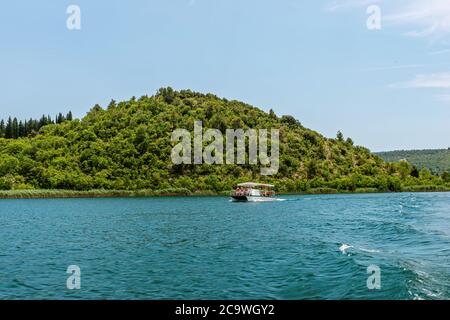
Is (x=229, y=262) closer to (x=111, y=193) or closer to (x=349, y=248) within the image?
(x=349, y=248)

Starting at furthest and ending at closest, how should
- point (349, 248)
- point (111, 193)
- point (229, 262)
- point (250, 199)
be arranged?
point (111, 193), point (250, 199), point (349, 248), point (229, 262)

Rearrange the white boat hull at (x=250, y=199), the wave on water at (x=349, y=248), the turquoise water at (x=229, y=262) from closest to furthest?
the turquoise water at (x=229, y=262) < the wave on water at (x=349, y=248) < the white boat hull at (x=250, y=199)

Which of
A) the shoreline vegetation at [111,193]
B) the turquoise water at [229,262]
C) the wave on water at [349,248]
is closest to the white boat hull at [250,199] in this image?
the shoreline vegetation at [111,193]

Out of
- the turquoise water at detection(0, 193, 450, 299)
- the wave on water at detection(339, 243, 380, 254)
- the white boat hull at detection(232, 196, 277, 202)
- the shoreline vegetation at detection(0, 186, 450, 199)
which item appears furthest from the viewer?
the shoreline vegetation at detection(0, 186, 450, 199)

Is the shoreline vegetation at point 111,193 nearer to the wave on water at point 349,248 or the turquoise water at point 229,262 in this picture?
the turquoise water at point 229,262

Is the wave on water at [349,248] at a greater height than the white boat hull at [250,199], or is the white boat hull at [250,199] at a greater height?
the wave on water at [349,248]

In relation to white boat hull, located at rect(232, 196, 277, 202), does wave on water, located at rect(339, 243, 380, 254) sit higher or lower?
higher

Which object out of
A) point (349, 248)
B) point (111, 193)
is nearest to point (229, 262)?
point (349, 248)

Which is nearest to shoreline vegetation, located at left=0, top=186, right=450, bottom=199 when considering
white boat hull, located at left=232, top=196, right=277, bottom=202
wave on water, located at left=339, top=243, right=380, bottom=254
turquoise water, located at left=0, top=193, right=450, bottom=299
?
white boat hull, located at left=232, top=196, right=277, bottom=202

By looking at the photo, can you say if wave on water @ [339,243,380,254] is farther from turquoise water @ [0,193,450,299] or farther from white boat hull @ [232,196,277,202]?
white boat hull @ [232,196,277,202]
